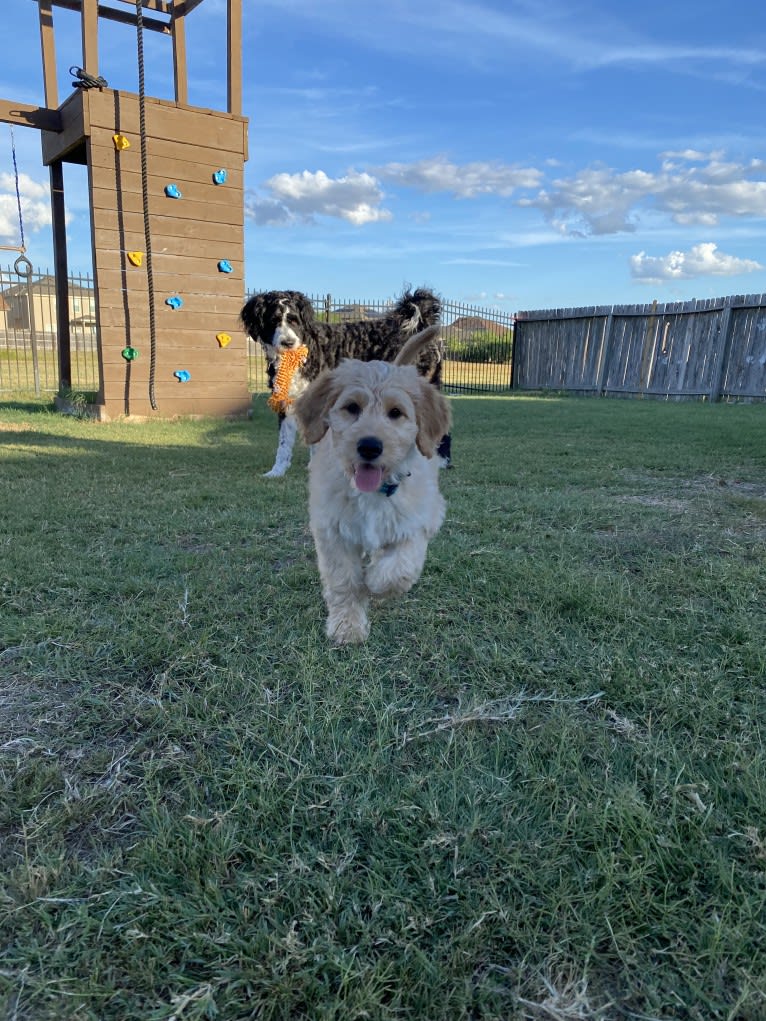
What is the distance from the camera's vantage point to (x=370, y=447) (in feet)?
8.81

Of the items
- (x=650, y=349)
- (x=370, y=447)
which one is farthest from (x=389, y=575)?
(x=650, y=349)

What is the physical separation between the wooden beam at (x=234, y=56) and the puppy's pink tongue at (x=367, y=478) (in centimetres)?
936

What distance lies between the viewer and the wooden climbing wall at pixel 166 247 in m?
8.81

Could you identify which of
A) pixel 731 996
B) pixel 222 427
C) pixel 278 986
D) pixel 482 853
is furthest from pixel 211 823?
pixel 222 427

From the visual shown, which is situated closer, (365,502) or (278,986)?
(278,986)

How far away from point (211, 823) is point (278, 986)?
460 mm

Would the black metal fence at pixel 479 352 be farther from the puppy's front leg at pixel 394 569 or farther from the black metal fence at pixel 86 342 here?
the puppy's front leg at pixel 394 569

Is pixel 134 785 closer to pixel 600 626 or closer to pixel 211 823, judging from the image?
pixel 211 823

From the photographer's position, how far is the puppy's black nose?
8.81 ft

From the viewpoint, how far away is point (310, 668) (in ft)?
7.52

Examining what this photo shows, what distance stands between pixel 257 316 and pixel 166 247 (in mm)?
3442

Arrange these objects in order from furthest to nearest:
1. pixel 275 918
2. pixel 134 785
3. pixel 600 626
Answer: pixel 600 626, pixel 134 785, pixel 275 918

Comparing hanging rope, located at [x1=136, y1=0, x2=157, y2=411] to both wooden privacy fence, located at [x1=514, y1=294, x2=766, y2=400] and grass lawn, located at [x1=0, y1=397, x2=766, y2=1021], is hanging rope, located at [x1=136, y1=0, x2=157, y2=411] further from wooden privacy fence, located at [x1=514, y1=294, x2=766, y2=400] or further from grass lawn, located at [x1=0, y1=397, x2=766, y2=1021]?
wooden privacy fence, located at [x1=514, y1=294, x2=766, y2=400]

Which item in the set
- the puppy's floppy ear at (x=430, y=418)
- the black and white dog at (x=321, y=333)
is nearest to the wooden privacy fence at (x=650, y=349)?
the black and white dog at (x=321, y=333)
